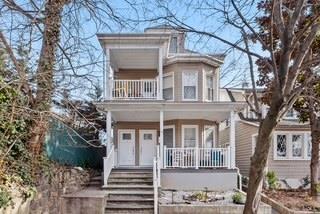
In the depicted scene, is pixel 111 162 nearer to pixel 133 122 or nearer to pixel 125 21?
pixel 133 122

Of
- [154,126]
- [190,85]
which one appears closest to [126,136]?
[154,126]

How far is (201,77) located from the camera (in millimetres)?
20578

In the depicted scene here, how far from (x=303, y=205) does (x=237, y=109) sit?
5363mm

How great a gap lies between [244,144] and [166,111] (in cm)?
772

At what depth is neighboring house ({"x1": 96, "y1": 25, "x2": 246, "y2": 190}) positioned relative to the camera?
1728 cm

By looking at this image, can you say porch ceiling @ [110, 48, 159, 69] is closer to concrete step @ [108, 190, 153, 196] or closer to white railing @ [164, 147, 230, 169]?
white railing @ [164, 147, 230, 169]

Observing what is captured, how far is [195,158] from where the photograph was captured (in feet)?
57.8

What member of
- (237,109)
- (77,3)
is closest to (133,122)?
(237,109)

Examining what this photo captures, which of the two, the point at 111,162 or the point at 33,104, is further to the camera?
the point at 111,162

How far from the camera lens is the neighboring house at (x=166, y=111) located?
17281mm

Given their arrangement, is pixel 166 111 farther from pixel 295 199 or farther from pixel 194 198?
pixel 295 199

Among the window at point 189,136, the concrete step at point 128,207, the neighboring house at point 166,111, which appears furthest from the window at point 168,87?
the concrete step at point 128,207

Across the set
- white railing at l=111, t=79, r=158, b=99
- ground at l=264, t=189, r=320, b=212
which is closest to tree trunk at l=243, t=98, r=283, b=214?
ground at l=264, t=189, r=320, b=212

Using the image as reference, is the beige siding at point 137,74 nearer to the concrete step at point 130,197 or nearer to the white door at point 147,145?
the white door at point 147,145
